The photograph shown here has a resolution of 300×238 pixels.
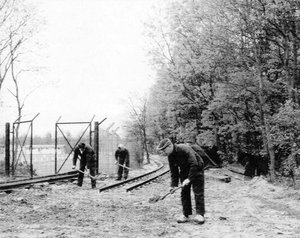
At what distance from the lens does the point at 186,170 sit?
284 inches

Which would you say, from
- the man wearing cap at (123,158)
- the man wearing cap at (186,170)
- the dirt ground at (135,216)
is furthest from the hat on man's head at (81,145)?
the man wearing cap at (186,170)

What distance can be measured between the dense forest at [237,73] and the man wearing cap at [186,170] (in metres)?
7.06

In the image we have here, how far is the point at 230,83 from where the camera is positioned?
19797 millimetres

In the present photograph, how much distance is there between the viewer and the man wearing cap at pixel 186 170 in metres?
6.82

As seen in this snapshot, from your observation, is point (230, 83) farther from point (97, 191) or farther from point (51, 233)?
point (51, 233)

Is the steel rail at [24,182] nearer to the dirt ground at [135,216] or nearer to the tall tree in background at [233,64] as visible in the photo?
the dirt ground at [135,216]

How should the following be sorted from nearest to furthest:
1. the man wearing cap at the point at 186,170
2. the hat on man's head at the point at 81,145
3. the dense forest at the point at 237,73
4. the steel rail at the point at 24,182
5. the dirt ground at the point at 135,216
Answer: the dirt ground at the point at 135,216, the man wearing cap at the point at 186,170, the steel rail at the point at 24,182, the hat on man's head at the point at 81,145, the dense forest at the point at 237,73

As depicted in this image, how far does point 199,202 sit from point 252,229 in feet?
3.63

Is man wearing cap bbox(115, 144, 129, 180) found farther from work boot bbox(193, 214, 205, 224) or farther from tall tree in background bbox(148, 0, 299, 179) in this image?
work boot bbox(193, 214, 205, 224)

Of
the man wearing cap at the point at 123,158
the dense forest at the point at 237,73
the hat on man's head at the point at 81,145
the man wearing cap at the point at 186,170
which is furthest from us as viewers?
the man wearing cap at the point at 123,158

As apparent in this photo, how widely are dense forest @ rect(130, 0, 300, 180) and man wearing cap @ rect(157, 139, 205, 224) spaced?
7.06 meters

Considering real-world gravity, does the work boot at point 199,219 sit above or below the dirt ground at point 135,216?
above

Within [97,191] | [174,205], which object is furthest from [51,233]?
[97,191]

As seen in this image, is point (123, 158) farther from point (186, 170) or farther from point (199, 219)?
point (199, 219)
